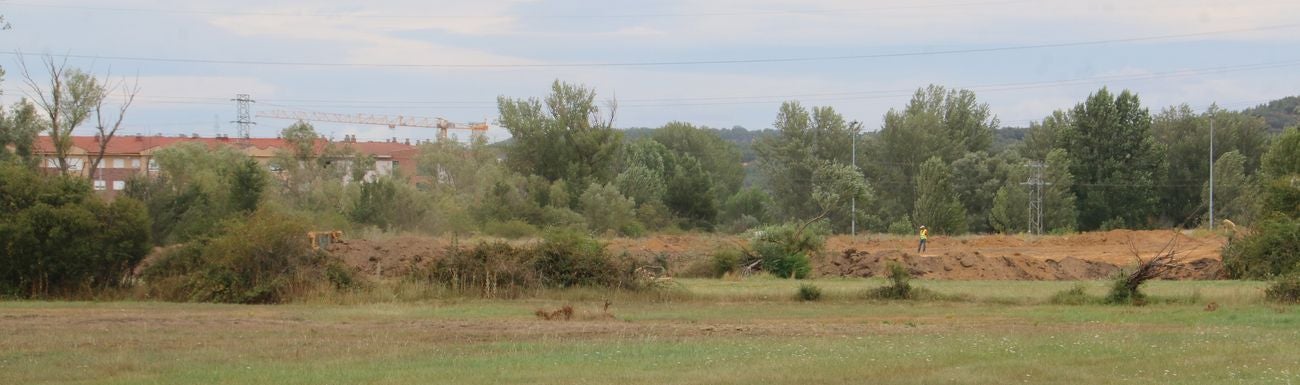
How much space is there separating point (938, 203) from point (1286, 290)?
6689 centimetres

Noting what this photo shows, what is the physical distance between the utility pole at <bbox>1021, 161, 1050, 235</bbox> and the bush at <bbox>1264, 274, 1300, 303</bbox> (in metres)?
53.2

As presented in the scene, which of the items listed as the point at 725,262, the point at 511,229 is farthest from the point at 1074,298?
the point at 511,229

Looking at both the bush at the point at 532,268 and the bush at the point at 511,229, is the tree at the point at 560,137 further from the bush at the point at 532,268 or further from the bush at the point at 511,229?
the bush at the point at 532,268

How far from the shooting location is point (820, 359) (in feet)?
56.6

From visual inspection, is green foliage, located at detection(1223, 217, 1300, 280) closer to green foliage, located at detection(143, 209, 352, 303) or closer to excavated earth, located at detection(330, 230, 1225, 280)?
excavated earth, located at detection(330, 230, 1225, 280)

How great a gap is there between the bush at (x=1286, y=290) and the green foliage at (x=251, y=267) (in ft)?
75.6

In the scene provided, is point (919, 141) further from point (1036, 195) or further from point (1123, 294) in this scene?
point (1123, 294)

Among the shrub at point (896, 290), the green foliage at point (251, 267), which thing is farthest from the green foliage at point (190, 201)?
the shrub at point (896, 290)

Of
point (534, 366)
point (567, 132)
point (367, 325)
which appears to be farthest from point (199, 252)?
point (567, 132)

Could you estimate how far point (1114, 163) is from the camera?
98.8 metres

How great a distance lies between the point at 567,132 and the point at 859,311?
6536 centimetres

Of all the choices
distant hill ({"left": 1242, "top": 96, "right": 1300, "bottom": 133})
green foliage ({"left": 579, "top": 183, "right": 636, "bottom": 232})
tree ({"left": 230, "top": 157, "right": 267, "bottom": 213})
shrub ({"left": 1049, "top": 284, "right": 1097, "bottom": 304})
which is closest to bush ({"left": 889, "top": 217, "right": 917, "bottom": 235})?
green foliage ({"left": 579, "top": 183, "right": 636, "bottom": 232})

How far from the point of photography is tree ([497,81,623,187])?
92.4 m

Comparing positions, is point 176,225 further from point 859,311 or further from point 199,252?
point 859,311
